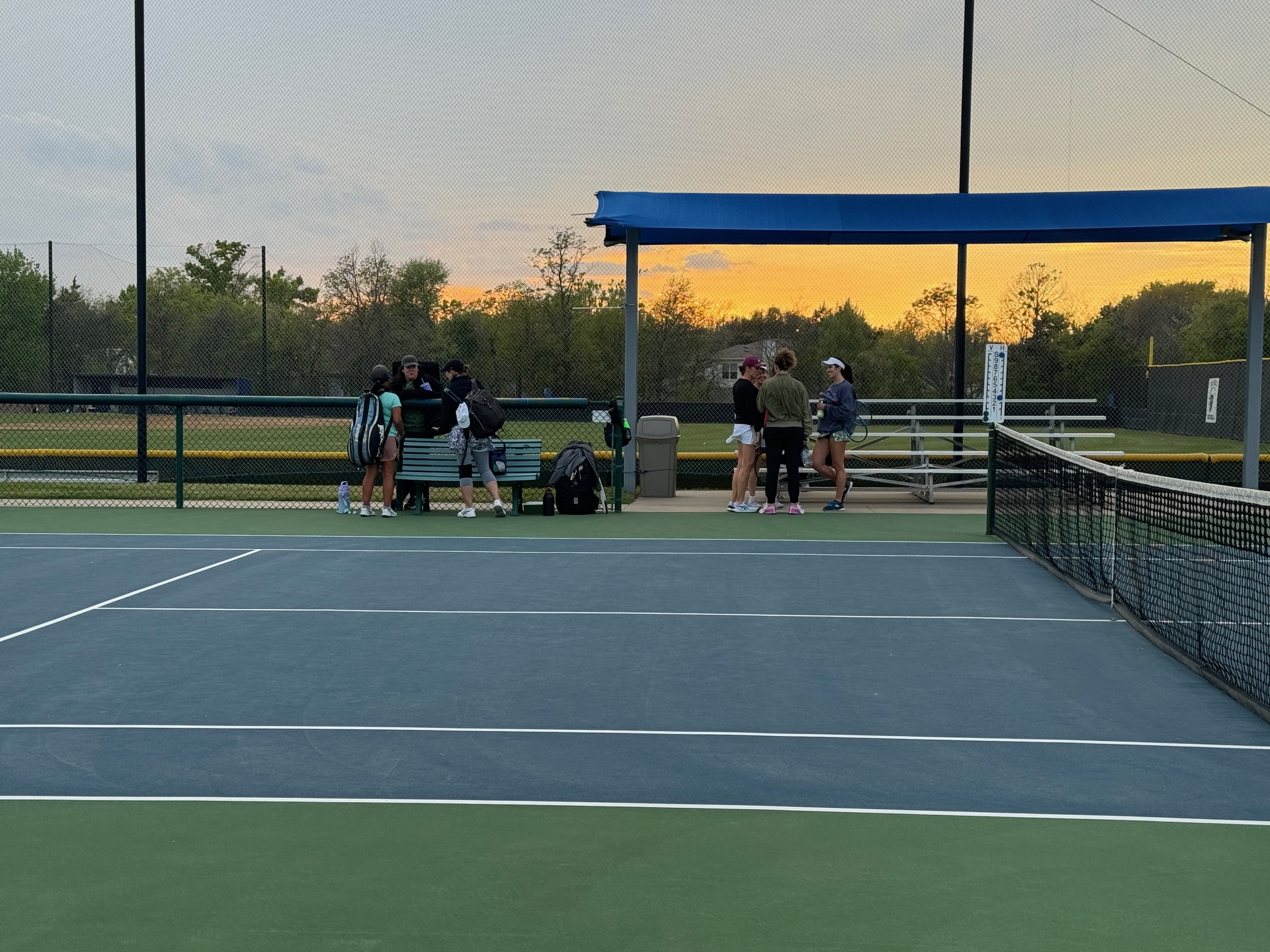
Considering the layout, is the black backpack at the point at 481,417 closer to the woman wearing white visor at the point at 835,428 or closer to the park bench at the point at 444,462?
the park bench at the point at 444,462

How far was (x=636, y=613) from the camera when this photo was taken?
9.66 meters

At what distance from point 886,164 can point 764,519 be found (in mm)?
9332

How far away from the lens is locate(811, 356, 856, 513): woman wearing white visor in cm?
1608

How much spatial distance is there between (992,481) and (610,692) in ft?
27.9

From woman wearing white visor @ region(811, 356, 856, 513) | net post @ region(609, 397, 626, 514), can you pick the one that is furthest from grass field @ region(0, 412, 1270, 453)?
woman wearing white visor @ region(811, 356, 856, 513)

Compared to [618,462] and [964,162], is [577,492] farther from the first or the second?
[964,162]

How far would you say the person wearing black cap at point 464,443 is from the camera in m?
15.2

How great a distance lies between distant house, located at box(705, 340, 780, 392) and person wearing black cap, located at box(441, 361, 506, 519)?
8262 millimetres

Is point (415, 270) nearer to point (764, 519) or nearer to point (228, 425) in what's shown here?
point (228, 425)

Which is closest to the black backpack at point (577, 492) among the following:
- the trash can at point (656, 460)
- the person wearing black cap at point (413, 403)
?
the person wearing black cap at point (413, 403)

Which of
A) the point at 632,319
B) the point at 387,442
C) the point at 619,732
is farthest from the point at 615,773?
the point at 632,319

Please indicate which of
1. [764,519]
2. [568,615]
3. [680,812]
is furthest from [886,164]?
[680,812]

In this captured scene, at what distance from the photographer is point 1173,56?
21922mm

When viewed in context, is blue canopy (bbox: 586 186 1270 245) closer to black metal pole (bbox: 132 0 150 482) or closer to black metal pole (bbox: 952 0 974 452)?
black metal pole (bbox: 952 0 974 452)
